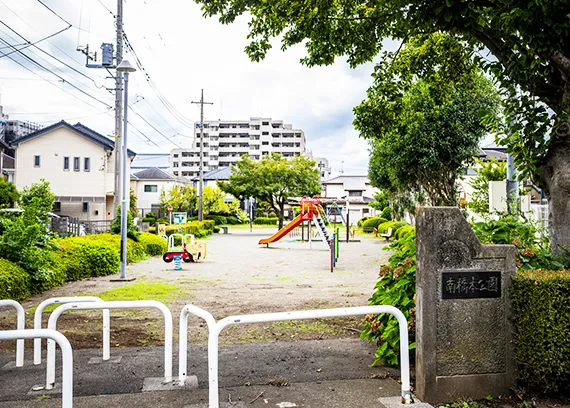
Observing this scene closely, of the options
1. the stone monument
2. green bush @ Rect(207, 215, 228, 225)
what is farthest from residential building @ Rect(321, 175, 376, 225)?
the stone monument

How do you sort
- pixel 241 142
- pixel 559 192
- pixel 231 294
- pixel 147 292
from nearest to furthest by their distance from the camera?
pixel 559 192 → pixel 231 294 → pixel 147 292 → pixel 241 142

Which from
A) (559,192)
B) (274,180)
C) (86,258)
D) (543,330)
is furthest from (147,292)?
(274,180)

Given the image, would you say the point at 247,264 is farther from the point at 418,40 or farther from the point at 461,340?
the point at 461,340

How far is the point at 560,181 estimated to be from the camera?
18.3 ft

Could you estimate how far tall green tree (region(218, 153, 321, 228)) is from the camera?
42.2m

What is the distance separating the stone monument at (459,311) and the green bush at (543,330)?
0.38ft

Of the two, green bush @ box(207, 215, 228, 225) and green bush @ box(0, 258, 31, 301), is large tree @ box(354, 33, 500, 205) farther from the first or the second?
green bush @ box(207, 215, 228, 225)

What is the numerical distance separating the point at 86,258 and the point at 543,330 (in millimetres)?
12068

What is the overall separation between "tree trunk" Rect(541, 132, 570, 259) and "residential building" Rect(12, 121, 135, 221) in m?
32.7

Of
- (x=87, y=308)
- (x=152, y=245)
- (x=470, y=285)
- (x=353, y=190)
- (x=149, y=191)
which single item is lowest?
(x=152, y=245)

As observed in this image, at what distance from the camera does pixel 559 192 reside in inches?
221

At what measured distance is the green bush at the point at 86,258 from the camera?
12.6m

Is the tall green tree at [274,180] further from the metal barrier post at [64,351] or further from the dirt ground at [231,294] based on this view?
the metal barrier post at [64,351]

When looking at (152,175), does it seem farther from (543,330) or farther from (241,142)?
(543,330)
